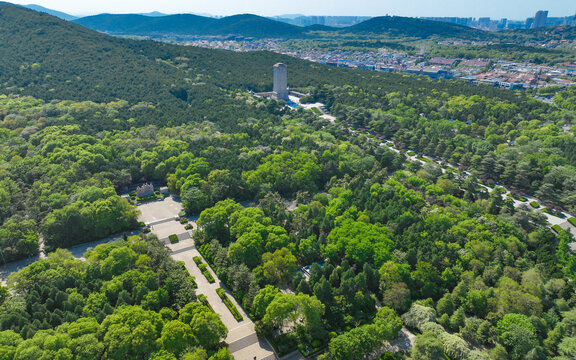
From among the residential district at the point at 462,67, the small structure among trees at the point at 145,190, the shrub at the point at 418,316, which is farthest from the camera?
the residential district at the point at 462,67

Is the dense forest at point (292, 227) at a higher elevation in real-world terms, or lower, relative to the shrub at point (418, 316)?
higher

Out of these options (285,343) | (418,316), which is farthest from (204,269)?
(418,316)

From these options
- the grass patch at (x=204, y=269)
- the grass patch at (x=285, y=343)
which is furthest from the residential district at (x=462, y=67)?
the grass patch at (x=285, y=343)

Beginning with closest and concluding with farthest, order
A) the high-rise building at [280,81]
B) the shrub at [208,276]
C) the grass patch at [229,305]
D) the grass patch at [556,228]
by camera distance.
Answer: the grass patch at [229,305]
the shrub at [208,276]
the grass patch at [556,228]
the high-rise building at [280,81]

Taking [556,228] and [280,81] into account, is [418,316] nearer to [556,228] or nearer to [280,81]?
[556,228]

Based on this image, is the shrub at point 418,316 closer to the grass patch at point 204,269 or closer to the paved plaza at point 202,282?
the paved plaza at point 202,282

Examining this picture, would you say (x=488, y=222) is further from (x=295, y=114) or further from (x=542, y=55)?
(x=542, y=55)

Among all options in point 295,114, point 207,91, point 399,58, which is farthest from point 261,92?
point 399,58
